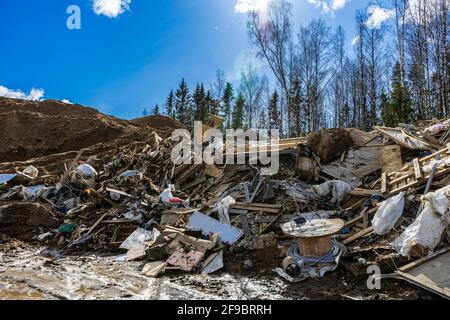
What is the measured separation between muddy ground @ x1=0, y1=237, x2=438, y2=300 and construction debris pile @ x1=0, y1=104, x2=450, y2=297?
0.63 feet

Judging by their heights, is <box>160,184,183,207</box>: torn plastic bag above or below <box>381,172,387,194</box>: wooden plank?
below

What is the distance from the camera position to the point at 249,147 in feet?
33.3

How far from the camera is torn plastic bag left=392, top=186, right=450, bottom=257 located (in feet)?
15.4

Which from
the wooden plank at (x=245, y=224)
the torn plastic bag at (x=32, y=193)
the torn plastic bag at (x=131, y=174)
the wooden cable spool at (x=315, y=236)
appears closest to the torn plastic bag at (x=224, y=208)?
the wooden plank at (x=245, y=224)

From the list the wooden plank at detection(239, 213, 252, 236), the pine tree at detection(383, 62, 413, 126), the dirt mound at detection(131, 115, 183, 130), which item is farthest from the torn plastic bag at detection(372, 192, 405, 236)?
the dirt mound at detection(131, 115, 183, 130)

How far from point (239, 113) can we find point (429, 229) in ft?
106

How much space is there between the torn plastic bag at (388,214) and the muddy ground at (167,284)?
1.22 m

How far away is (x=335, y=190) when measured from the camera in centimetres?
757

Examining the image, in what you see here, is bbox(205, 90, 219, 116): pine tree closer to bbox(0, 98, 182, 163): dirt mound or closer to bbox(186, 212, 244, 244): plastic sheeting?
bbox(0, 98, 182, 163): dirt mound

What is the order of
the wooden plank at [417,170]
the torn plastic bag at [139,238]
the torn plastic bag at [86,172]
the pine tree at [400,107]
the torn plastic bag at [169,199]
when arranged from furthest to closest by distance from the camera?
the pine tree at [400,107]
the torn plastic bag at [86,172]
the torn plastic bag at [169,199]
the torn plastic bag at [139,238]
the wooden plank at [417,170]

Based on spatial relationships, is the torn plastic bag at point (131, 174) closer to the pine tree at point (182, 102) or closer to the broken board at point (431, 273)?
the broken board at point (431, 273)

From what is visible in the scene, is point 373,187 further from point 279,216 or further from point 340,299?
point 340,299

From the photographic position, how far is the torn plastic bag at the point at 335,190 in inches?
295
